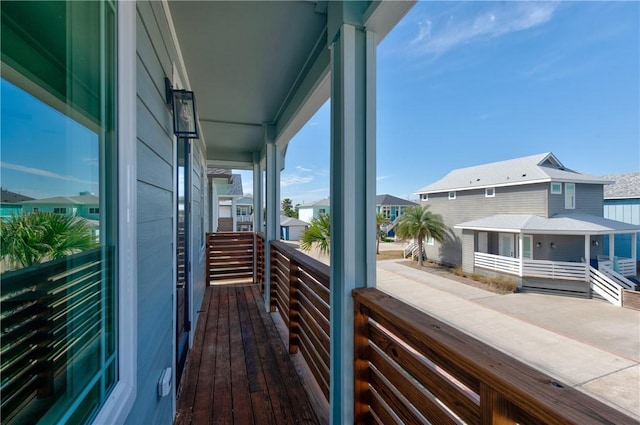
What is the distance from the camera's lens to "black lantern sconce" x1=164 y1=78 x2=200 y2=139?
149cm

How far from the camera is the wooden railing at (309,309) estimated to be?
5.69 ft

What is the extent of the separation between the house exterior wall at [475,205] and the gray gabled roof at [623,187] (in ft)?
1.52

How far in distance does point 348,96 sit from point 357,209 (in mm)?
542

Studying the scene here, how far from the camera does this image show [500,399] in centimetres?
64

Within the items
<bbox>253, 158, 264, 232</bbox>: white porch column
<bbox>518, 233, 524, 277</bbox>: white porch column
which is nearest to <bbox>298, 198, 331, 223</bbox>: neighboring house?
<bbox>253, 158, 264, 232</bbox>: white porch column

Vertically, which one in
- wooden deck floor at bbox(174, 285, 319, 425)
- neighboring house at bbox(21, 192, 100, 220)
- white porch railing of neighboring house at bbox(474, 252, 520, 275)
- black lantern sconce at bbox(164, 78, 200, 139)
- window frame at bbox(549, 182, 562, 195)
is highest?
black lantern sconce at bbox(164, 78, 200, 139)

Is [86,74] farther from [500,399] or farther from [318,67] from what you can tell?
[318,67]

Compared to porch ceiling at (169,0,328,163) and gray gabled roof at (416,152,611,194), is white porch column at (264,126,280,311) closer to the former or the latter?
porch ceiling at (169,0,328,163)

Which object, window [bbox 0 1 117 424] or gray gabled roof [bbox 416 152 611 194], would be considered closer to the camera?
window [bbox 0 1 117 424]

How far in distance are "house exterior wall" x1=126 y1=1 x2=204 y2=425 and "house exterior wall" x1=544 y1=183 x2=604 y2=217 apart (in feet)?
11.2

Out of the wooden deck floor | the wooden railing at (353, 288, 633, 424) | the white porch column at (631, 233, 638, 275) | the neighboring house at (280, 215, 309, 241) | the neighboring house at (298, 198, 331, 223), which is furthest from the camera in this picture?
the neighboring house at (280, 215, 309, 241)

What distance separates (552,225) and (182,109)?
399 centimetres

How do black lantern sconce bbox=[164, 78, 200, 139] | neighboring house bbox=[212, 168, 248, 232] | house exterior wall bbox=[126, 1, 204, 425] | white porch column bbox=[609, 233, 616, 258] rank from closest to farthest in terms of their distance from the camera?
house exterior wall bbox=[126, 1, 204, 425] < black lantern sconce bbox=[164, 78, 200, 139] < white porch column bbox=[609, 233, 616, 258] < neighboring house bbox=[212, 168, 248, 232]

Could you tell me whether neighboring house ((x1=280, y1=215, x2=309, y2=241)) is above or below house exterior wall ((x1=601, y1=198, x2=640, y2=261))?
below
